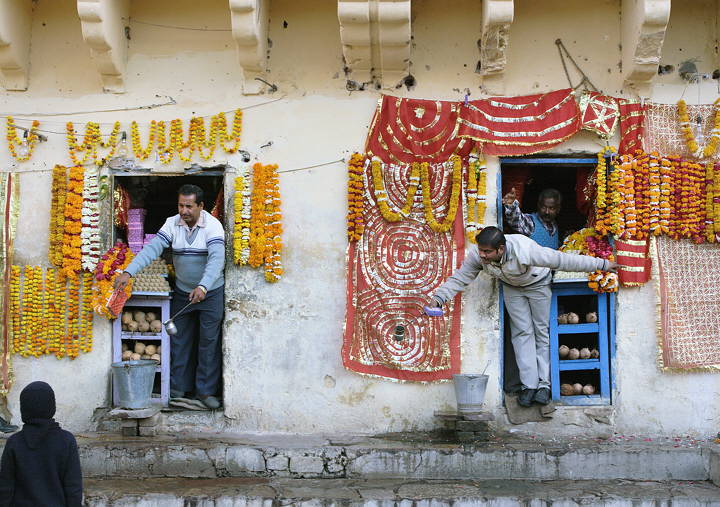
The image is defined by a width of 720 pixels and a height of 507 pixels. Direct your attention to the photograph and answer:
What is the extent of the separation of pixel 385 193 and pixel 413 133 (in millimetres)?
520

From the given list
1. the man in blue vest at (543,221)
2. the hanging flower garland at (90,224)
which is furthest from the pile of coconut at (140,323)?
the man in blue vest at (543,221)

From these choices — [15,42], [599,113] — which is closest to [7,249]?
[15,42]

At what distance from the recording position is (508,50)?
21.5 ft

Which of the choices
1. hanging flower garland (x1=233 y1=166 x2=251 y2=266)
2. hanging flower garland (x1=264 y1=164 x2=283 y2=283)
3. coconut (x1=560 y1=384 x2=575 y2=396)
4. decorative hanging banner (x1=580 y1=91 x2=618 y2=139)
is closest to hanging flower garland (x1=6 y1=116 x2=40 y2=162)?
hanging flower garland (x1=233 y1=166 x2=251 y2=266)

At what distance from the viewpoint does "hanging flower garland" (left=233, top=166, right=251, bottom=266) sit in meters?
6.39

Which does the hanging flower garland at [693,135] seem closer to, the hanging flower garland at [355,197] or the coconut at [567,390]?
the coconut at [567,390]

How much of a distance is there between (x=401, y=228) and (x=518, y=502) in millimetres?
2230

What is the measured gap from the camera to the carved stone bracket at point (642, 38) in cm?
603

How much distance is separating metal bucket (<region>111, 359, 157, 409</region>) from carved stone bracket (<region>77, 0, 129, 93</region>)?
220 cm

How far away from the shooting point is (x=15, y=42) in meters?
6.39

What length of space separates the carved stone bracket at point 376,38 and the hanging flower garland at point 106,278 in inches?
91.2

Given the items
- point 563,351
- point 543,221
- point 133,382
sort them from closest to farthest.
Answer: point 133,382 → point 563,351 → point 543,221

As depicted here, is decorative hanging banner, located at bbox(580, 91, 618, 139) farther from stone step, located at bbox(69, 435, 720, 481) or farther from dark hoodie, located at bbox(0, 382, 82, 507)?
dark hoodie, located at bbox(0, 382, 82, 507)

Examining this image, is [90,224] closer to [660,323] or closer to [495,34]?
[495,34]
